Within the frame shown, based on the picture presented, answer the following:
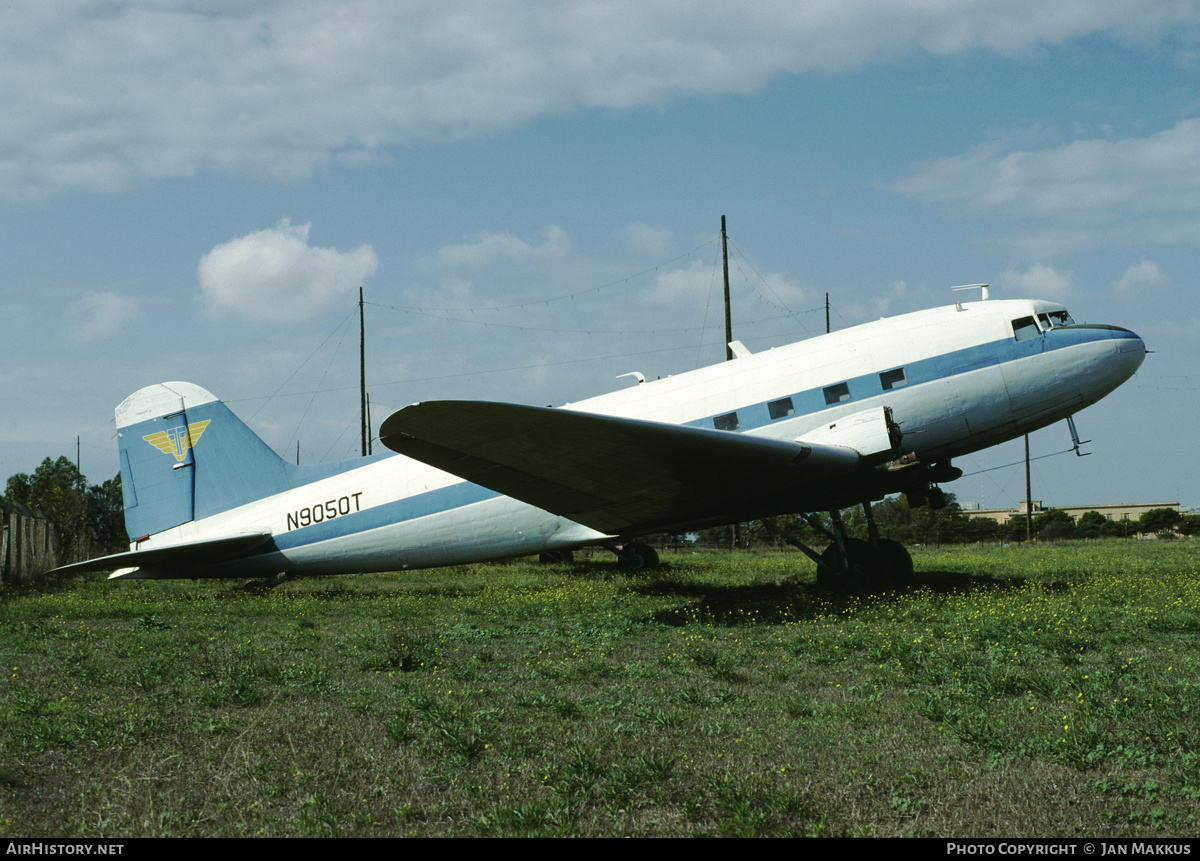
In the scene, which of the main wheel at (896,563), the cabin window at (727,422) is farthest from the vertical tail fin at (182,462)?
the main wheel at (896,563)

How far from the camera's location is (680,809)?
15.4 feet

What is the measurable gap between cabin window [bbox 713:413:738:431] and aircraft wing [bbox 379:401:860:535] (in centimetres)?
139

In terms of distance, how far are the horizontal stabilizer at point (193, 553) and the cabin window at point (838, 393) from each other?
1126 cm

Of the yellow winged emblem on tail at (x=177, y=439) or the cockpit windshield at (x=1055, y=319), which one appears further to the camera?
the yellow winged emblem on tail at (x=177, y=439)

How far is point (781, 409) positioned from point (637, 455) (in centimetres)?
374

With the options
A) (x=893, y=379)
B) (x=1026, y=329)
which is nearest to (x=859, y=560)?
(x=893, y=379)

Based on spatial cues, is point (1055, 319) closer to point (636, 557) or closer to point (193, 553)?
point (636, 557)

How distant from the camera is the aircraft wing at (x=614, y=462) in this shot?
10266 millimetres

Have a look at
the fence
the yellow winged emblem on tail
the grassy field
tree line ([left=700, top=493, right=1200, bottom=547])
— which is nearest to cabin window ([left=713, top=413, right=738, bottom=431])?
the grassy field

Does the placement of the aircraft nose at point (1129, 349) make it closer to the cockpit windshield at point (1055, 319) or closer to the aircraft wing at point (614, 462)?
the cockpit windshield at point (1055, 319)

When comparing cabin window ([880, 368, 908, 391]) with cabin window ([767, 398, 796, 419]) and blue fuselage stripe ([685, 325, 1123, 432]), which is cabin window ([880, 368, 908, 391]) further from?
cabin window ([767, 398, 796, 419])

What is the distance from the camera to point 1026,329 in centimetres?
1373

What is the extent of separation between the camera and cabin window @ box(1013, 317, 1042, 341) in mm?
13718

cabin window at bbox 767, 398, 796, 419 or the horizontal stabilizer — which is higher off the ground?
cabin window at bbox 767, 398, 796, 419
